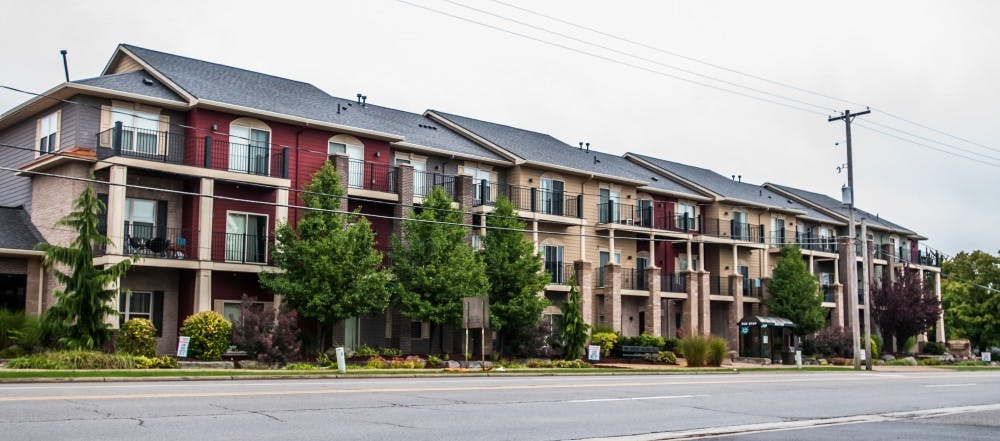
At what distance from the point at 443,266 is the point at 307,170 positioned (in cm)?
625

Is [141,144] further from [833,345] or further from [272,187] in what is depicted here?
[833,345]

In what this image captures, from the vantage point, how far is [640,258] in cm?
5131

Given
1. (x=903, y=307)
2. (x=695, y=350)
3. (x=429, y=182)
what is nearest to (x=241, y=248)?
(x=429, y=182)

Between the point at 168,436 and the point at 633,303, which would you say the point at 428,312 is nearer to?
the point at 633,303

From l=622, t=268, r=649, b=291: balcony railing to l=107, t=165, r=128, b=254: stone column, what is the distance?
25944mm

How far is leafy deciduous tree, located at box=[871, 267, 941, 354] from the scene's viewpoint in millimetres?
61188

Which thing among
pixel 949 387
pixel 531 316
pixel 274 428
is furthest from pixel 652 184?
pixel 274 428

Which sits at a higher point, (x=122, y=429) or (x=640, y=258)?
(x=640, y=258)

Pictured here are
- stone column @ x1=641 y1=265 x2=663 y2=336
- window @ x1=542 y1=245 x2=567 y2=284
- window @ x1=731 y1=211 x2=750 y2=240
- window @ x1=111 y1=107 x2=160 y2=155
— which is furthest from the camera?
window @ x1=731 y1=211 x2=750 y2=240

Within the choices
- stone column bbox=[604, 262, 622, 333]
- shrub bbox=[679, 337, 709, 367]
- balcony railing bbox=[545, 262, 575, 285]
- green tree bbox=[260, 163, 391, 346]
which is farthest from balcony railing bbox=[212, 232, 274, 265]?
stone column bbox=[604, 262, 622, 333]

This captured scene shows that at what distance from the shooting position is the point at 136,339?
29.0 meters

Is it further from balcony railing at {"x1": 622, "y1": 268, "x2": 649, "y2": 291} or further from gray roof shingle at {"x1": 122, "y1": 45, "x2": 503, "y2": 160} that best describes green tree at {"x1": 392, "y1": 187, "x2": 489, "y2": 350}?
balcony railing at {"x1": 622, "y1": 268, "x2": 649, "y2": 291}

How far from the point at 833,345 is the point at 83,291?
135 ft

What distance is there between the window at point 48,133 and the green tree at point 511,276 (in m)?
16.2
